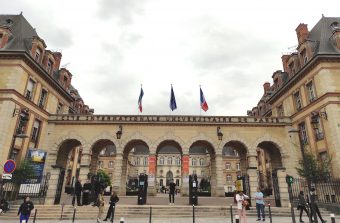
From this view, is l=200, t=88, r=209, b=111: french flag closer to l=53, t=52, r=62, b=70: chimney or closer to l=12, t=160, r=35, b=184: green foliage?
l=12, t=160, r=35, b=184: green foliage

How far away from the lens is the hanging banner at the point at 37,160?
23.3m

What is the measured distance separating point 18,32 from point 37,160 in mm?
13923

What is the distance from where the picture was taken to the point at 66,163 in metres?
29.6

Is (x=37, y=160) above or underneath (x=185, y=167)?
above

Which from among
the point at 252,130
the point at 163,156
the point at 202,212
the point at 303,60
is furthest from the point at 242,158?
the point at 163,156

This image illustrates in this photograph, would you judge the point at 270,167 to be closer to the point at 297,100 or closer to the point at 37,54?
the point at 297,100

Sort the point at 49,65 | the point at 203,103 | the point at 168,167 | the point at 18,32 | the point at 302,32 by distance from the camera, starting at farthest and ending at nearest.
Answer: the point at 168,167 → the point at 49,65 → the point at 203,103 → the point at 302,32 → the point at 18,32

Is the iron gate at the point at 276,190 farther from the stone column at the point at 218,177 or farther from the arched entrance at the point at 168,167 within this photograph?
the arched entrance at the point at 168,167

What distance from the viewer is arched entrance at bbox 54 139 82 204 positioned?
57.9 ft

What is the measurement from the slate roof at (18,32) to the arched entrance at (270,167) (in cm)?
2616

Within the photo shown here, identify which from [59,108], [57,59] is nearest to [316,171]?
[59,108]

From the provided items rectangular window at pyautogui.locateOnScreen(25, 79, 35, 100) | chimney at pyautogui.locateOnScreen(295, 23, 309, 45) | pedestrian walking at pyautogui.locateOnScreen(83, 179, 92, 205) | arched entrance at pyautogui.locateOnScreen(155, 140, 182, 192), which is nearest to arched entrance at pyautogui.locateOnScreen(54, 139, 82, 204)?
pedestrian walking at pyautogui.locateOnScreen(83, 179, 92, 205)

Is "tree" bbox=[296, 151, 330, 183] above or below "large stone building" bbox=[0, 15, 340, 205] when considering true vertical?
below

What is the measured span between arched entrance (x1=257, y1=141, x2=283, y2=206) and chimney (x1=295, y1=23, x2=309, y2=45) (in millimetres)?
12504
